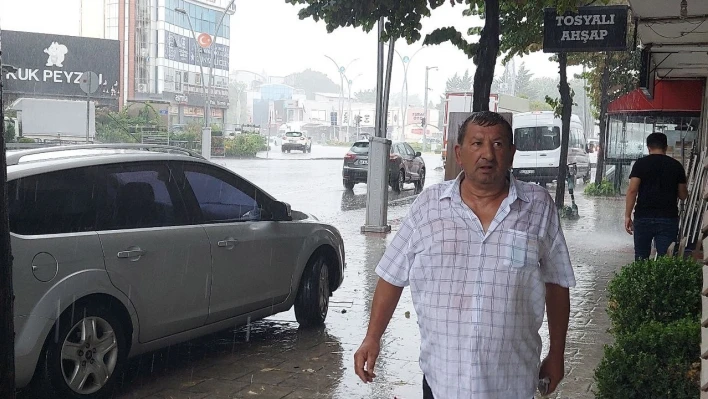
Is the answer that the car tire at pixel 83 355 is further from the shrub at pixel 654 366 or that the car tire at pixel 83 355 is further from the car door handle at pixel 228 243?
the shrub at pixel 654 366

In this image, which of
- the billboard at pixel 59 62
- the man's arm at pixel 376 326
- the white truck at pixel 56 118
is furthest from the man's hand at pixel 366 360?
the billboard at pixel 59 62

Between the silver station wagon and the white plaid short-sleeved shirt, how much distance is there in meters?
2.82

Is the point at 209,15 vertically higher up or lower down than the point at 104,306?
higher up

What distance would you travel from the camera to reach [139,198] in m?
6.07

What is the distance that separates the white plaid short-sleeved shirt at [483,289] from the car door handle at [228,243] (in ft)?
11.7

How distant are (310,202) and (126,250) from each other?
1737 centimetres

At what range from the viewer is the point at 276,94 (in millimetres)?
65688

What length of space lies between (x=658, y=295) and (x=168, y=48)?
116 feet

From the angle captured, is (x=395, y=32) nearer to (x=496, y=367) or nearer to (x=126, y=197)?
(x=126, y=197)

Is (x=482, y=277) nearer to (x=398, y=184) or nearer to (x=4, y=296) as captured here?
(x=4, y=296)

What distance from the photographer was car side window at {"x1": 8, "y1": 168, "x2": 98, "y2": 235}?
17.1 ft

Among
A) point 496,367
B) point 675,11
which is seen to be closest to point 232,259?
point 496,367

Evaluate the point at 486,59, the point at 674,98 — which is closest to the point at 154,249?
the point at 486,59

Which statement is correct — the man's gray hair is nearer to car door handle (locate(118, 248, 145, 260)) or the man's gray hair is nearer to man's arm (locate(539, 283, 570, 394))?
man's arm (locate(539, 283, 570, 394))
